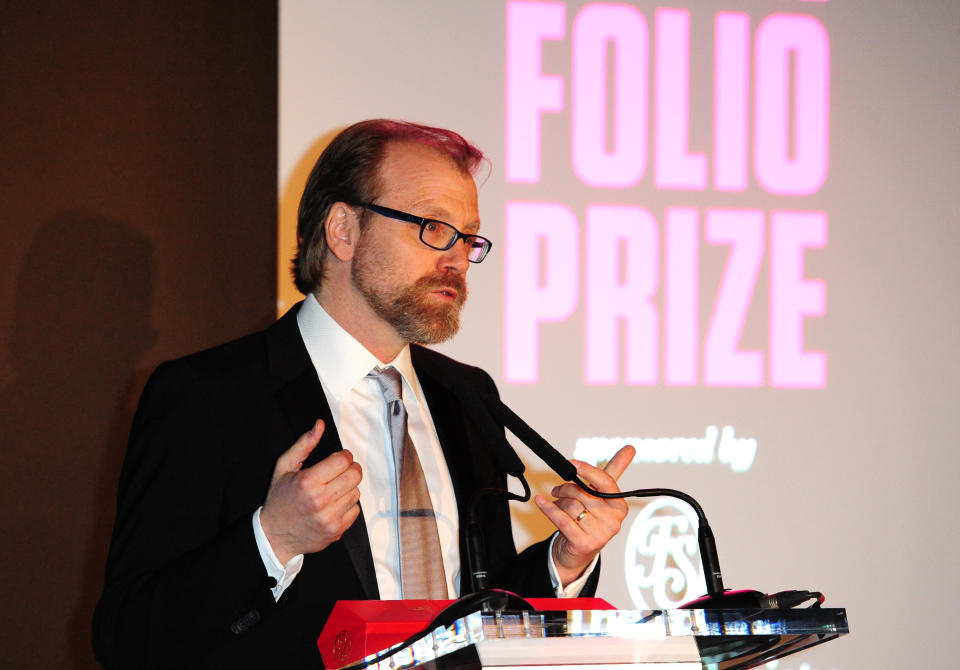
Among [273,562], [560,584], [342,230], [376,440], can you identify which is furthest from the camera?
[342,230]

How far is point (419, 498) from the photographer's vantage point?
1.86 m

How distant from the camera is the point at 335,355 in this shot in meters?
1.95

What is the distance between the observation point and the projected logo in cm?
289

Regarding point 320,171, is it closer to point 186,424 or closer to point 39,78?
point 186,424

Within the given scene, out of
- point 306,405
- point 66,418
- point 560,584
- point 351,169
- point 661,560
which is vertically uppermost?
point 351,169

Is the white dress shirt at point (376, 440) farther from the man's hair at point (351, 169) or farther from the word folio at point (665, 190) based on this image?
the word folio at point (665, 190)

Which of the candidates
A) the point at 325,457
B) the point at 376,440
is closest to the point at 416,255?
the point at 376,440

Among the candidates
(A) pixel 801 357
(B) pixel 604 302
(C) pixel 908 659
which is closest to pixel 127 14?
(B) pixel 604 302

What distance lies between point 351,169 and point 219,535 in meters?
0.94

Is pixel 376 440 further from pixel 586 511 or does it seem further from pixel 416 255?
pixel 586 511

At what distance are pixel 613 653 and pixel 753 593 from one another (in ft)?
0.72

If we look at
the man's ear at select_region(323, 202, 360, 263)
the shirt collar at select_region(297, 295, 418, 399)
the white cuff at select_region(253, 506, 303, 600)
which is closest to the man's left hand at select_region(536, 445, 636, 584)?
the white cuff at select_region(253, 506, 303, 600)

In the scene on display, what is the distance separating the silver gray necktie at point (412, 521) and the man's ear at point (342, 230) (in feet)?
0.96

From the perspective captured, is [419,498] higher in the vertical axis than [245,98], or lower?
lower
